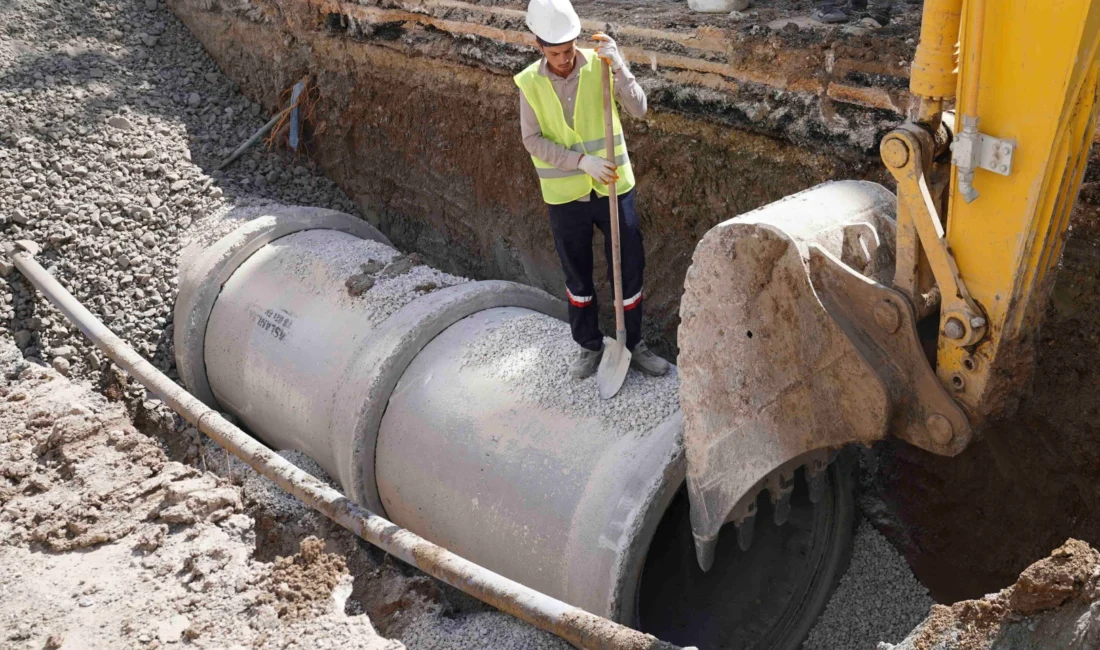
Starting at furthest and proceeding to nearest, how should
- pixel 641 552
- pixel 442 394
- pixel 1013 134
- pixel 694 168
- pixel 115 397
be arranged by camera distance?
pixel 115 397 → pixel 694 168 → pixel 442 394 → pixel 641 552 → pixel 1013 134

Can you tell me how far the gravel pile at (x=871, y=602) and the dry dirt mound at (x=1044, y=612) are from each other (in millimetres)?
1593

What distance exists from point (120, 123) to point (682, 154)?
406 cm

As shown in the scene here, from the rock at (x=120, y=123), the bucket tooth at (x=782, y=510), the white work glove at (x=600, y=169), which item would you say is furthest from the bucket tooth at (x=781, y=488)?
the rock at (x=120, y=123)

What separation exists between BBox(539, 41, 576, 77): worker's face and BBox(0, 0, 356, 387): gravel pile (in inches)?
125

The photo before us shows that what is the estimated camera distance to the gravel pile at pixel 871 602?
4.02 m

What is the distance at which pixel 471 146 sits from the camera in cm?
619

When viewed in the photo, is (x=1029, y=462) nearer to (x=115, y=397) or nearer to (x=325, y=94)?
(x=115, y=397)

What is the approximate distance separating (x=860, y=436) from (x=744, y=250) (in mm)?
698

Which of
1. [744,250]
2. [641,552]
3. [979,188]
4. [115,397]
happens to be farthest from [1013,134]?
[115,397]

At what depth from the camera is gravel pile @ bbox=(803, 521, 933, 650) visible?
13.2 ft

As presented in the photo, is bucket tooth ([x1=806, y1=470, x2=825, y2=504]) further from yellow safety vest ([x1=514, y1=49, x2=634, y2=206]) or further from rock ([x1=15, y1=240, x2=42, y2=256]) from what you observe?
rock ([x1=15, y1=240, x2=42, y2=256])

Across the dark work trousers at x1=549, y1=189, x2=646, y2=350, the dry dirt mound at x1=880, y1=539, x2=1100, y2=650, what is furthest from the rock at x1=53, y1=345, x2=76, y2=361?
the dry dirt mound at x1=880, y1=539, x2=1100, y2=650

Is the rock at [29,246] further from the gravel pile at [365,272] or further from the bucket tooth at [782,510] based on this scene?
the bucket tooth at [782,510]

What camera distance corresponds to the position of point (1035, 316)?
277 cm
